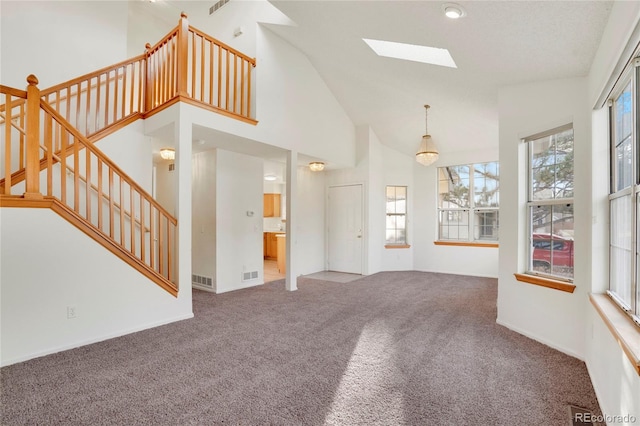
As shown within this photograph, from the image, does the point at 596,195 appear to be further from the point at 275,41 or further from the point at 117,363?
the point at 275,41

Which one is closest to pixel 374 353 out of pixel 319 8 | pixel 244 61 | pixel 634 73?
pixel 634 73

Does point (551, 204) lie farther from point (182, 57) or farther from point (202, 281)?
point (202, 281)

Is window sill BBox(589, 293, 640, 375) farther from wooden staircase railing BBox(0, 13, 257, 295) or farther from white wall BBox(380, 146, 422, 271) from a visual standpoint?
white wall BBox(380, 146, 422, 271)

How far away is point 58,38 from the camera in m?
4.48

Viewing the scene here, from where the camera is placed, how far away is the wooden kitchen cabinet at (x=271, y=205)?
9.65 meters

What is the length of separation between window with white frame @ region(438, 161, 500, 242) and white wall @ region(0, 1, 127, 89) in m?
6.79

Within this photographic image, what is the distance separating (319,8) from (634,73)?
10.1 feet

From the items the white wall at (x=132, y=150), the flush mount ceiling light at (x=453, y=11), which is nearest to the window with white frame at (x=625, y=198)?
the flush mount ceiling light at (x=453, y=11)

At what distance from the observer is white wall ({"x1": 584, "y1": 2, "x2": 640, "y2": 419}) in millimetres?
1626

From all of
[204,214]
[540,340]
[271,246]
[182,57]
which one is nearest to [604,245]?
[540,340]

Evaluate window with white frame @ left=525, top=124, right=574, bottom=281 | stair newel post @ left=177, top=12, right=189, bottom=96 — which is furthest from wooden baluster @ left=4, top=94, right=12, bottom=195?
window with white frame @ left=525, top=124, right=574, bottom=281

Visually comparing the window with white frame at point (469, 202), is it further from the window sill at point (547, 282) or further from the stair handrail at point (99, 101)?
the stair handrail at point (99, 101)

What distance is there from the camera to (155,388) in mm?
2236

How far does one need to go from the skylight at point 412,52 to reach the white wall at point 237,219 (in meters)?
2.91
